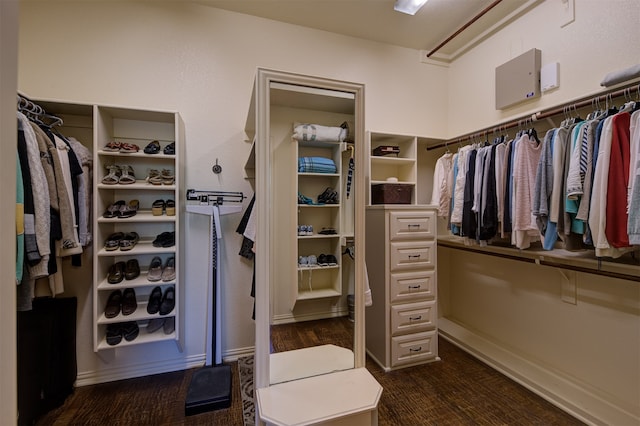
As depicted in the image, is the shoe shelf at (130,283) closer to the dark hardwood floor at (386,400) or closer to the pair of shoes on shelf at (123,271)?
the pair of shoes on shelf at (123,271)

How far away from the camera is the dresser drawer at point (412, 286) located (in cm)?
217

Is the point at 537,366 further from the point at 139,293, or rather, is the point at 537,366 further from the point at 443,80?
the point at 139,293

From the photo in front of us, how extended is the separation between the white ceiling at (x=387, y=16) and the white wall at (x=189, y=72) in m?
0.09

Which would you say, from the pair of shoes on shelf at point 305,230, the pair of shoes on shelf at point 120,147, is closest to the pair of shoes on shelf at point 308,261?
the pair of shoes on shelf at point 305,230

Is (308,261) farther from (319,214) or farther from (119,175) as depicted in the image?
(119,175)

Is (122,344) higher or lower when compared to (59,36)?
lower

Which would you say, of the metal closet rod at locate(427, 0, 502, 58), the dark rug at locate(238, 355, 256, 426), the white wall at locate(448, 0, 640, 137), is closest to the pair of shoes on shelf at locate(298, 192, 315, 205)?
the dark rug at locate(238, 355, 256, 426)

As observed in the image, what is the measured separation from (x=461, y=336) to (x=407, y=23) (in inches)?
119

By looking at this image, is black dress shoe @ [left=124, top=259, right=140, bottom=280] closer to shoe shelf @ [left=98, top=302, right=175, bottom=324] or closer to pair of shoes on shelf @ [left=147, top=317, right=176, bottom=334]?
shoe shelf @ [left=98, top=302, right=175, bottom=324]

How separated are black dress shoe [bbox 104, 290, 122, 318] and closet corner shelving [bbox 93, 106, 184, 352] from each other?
0.02m

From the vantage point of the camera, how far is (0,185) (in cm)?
49

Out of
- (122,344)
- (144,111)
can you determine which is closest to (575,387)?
(122,344)

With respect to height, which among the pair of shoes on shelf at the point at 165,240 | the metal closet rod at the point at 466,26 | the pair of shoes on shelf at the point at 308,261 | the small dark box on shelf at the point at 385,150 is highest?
the metal closet rod at the point at 466,26

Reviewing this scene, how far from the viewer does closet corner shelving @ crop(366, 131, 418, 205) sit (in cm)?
253
